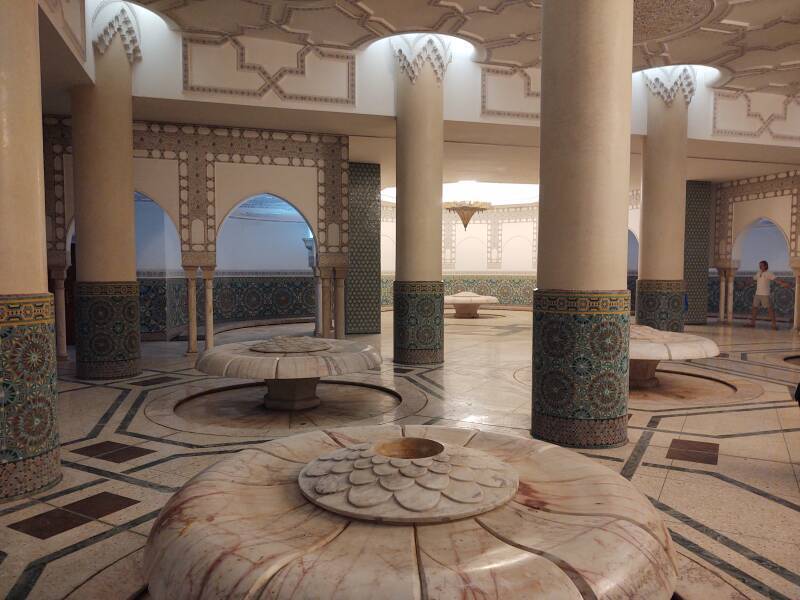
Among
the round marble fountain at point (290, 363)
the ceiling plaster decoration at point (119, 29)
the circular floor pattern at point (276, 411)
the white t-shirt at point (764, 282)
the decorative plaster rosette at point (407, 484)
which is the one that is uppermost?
the ceiling plaster decoration at point (119, 29)

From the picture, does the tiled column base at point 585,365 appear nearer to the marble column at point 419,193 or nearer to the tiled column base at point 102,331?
the marble column at point 419,193

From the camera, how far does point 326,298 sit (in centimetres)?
757

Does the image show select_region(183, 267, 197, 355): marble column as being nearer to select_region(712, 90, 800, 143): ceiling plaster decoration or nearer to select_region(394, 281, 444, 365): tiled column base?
select_region(394, 281, 444, 365): tiled column base

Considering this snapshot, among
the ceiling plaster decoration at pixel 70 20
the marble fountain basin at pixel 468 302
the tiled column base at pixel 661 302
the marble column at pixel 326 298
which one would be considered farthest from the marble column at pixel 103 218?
the marble fountain basin at pixel 468 302

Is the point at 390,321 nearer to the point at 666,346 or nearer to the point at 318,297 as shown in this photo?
the point at 318,297

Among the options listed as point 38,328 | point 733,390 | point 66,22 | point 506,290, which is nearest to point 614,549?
point 38,328

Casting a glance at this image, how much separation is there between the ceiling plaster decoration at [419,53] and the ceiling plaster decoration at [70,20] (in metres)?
2.98

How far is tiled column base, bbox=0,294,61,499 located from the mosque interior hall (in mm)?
13

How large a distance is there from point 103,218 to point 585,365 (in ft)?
14.9

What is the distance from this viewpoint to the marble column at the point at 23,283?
2523 millimetres

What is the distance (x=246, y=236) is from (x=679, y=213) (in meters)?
7.72

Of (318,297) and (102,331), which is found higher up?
(318,297)

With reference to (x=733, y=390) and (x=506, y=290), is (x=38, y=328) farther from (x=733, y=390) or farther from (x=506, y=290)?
(x=506, y=290)

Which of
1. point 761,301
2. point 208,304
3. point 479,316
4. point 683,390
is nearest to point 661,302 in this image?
point 683,390
